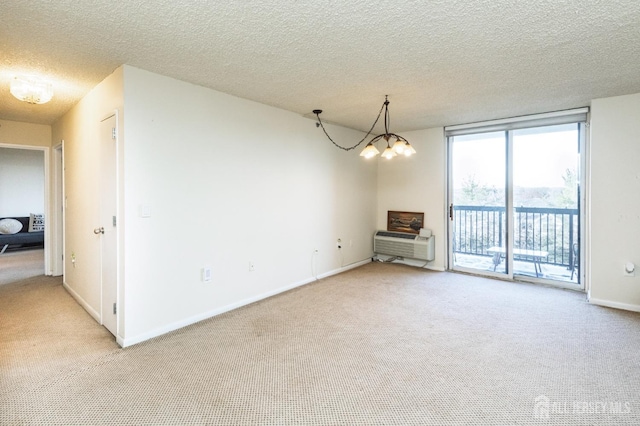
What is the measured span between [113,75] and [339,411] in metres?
3.34

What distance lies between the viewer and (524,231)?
187 inches

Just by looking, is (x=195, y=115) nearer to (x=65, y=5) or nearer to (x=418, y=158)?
(x=65, y=5)

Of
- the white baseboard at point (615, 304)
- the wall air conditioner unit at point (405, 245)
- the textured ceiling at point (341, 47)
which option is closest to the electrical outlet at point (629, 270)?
the white baseboard at point (615, 304)

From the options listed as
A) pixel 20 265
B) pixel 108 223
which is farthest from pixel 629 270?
pixel 20 265

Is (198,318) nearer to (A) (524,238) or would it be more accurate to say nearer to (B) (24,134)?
(B) (24,134)

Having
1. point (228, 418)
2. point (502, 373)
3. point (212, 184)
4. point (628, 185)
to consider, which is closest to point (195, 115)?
point (212, 184)

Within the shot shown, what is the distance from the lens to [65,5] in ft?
6.03

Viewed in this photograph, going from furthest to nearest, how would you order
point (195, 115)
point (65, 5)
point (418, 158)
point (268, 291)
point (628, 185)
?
point (418, 158)
point (268, 291)
point (628, 185)
point (195, 115)
point (65, 5)

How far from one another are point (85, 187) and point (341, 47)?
325 cm

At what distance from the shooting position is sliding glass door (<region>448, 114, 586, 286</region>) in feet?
14.4

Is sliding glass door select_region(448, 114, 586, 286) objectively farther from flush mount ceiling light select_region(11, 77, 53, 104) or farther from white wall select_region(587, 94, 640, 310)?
flush mount ceiling light select_region(11, 77, 53, 104)

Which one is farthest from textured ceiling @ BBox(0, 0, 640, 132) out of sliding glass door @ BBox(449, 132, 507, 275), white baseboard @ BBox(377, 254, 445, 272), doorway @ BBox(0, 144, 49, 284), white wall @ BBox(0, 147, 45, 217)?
white wall @ BBox(0, 147, 45, 217)

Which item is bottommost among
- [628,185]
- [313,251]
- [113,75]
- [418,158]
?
[313,251]

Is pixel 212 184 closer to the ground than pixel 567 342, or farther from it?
farther from it
